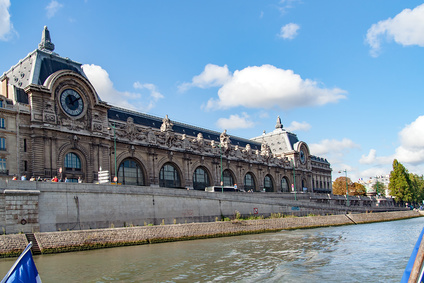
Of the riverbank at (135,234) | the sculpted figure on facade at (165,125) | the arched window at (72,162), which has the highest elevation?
the sculpted figure on facade at (165,125)

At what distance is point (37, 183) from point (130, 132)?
918 inches

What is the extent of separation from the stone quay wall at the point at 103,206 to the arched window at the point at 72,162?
11.0 metres

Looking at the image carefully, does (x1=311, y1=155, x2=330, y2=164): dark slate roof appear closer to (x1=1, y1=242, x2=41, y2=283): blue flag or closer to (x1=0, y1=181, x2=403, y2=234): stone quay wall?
(x1=0, y1=181, x2=403, y2=234): stone quay wall

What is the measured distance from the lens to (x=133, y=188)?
1593 inches

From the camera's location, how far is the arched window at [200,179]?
2670 inches

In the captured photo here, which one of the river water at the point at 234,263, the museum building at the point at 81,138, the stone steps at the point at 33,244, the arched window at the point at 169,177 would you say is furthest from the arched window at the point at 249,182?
the stone steps at the point at 33,244

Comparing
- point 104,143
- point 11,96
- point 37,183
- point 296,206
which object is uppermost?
point 11,96

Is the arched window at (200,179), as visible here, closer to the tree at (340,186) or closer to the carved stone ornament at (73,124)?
the carved stone ornament at (73,124)

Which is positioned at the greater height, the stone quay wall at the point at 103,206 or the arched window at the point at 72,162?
the arched window at the point at 72,162

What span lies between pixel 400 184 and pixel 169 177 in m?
73.3

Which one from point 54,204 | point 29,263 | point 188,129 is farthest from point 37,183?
point 188,129

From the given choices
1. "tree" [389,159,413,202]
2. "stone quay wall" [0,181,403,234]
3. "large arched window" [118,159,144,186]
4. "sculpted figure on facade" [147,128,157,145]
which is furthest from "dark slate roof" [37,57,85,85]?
"tree" [389,159,413,202]

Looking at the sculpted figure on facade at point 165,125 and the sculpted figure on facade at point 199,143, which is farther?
the sculpted figure on facade at point 199,143

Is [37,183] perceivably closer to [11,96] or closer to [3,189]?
[3,189]
